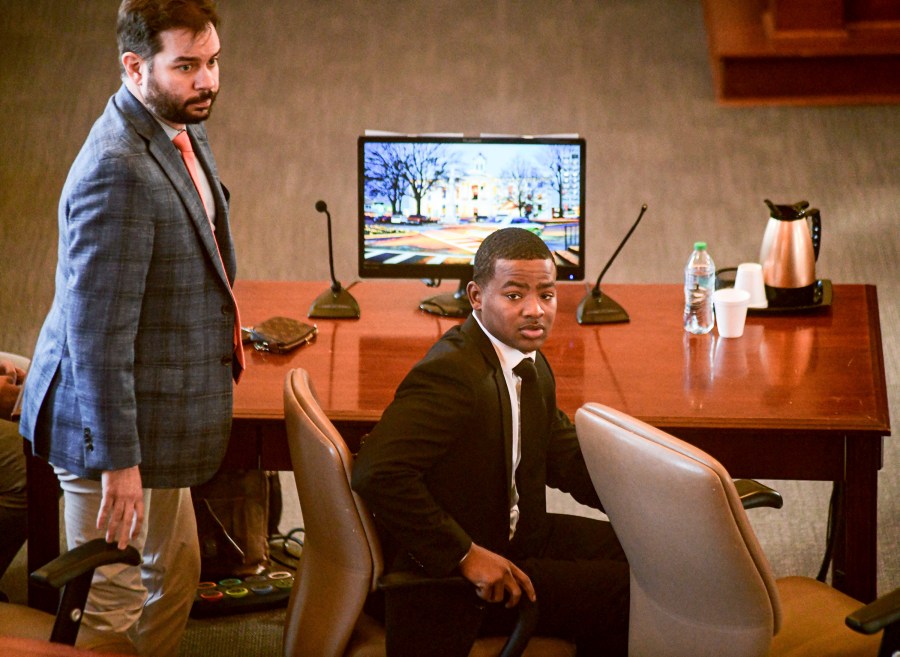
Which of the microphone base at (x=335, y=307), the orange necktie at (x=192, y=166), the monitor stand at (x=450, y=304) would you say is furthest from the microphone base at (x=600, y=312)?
the orange necktie at (x=192, y=166)

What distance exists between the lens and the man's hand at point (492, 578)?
1.90 meters

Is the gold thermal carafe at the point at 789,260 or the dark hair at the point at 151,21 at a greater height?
the dark hair at the point at 151,21

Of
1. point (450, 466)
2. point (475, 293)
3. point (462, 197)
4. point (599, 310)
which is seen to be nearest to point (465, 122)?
point (462, 197)

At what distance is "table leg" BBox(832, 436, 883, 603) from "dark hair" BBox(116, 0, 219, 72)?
142cm

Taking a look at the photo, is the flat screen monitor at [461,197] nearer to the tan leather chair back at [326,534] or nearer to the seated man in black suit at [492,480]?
the seated man in black suit at [492,480]

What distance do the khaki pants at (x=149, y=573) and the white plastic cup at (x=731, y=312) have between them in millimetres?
1298

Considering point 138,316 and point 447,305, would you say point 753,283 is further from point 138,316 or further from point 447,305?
point 138,316

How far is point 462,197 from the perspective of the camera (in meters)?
2.96

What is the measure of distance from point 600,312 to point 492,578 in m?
1.15

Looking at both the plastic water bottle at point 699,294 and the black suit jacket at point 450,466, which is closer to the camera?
the black suit jacket at point 450,466

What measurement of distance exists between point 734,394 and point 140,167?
1.25 metres

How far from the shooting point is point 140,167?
6.30ft

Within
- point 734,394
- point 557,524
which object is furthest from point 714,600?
point 734,394

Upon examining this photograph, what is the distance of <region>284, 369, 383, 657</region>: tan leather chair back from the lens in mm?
1896
